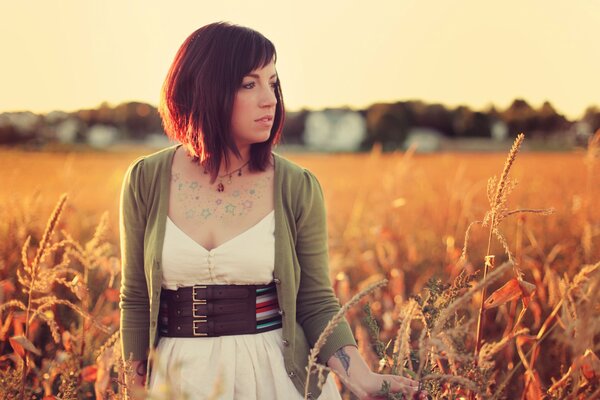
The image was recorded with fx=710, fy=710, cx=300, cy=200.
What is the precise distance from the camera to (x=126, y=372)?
1423 millimetres

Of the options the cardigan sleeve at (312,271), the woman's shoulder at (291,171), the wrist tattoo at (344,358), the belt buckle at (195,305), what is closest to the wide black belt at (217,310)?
the belt buckle at (195,305)

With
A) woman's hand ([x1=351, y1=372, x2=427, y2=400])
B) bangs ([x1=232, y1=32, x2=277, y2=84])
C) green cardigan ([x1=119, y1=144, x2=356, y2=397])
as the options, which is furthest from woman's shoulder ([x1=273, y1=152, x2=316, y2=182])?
woman's hand ([x1=351, y1=372, x2=427, y2=400])

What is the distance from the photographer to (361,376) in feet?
6.53

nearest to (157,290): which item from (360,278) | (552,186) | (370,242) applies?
(360,278)

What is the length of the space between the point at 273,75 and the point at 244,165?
30 centimetres

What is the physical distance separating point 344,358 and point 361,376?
10 cm

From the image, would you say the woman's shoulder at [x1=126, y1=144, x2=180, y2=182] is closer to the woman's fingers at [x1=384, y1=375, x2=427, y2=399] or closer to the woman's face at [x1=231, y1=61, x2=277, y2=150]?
the woman's face at [x1=231, y1=61, x2=277, y2=150]

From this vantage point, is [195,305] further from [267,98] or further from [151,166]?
[267,98]

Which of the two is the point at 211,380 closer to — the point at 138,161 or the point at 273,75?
the point at 138,161

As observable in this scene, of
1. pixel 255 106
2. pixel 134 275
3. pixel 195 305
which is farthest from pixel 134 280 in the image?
pixel 255 106

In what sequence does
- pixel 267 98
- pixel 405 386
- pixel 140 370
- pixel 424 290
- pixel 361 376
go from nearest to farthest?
pixel 405 386 < pixel 361 376 < pixel 267 98 < pixel 140 370 < pixel 424 290

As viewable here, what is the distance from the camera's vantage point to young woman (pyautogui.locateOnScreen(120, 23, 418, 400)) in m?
2.07

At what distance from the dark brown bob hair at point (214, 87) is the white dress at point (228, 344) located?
0.87ft

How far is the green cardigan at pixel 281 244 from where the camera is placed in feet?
7.09
